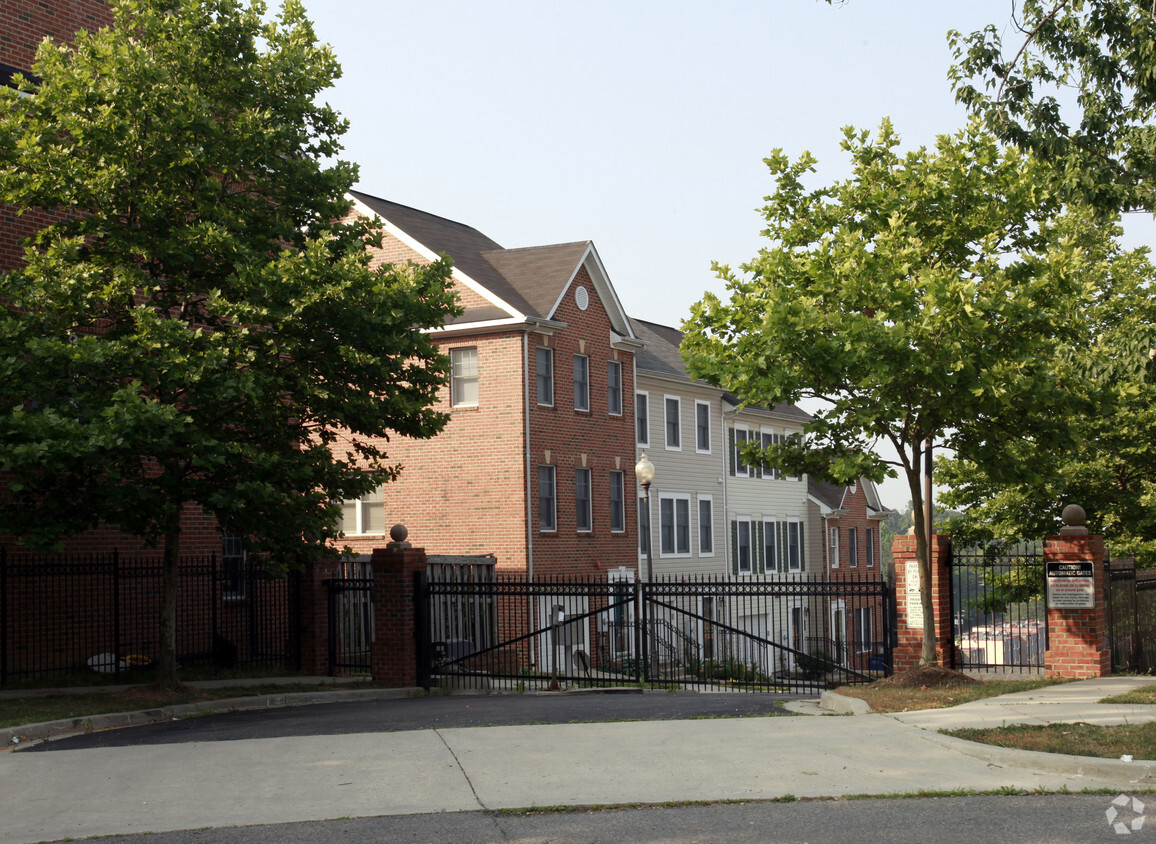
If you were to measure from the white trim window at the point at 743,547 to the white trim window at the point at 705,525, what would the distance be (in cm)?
212

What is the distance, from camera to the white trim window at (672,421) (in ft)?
136

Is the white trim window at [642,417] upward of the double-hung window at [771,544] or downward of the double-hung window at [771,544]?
upward

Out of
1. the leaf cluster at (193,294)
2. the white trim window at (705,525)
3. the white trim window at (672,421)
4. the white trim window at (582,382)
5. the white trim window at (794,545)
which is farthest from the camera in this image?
the white trim window at (794,545)

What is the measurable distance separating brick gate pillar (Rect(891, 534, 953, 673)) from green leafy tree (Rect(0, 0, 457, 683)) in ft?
23.8

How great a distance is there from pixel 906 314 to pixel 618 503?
2272 cm

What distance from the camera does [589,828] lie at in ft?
26.3

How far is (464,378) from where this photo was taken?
110 feet

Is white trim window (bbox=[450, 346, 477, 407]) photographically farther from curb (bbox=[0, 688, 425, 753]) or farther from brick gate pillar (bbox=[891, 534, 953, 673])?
brick gate pillar (bbox=[891, 534, 953, 673])

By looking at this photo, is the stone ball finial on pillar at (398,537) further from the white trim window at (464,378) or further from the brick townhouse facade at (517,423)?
the white trim window at (464,378)

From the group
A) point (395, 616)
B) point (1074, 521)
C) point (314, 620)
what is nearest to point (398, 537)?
point (395, 616)

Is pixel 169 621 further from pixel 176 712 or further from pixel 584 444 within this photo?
pixel 584 444

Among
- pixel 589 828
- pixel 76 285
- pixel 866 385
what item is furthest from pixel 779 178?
pixel 589 828

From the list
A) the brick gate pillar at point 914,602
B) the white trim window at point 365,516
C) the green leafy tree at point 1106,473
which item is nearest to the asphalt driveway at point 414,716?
the brick gate pillar at point 914,602

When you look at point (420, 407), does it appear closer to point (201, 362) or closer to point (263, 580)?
point (201, 362)
